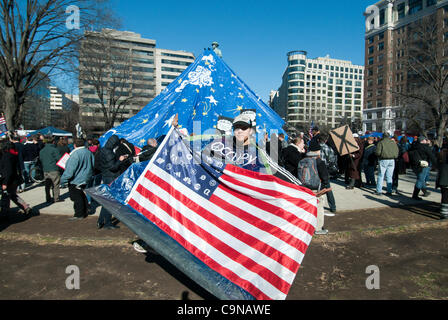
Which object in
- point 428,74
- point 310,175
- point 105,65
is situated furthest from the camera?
point 428,74

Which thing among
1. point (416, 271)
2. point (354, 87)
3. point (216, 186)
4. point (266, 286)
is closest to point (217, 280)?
point (266, 286)

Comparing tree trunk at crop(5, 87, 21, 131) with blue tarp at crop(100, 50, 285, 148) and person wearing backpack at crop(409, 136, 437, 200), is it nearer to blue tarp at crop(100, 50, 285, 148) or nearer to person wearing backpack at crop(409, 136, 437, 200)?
blue tarp at crop(100, 50, 285, 148)

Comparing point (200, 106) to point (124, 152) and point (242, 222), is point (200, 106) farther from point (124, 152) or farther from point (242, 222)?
point (242, 222)

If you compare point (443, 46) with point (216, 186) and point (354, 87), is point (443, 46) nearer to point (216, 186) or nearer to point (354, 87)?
point (216, 186)

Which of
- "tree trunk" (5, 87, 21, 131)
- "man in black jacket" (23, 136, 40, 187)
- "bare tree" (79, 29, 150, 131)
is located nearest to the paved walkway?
"man in black jacket" (23, 136, 40, 187)

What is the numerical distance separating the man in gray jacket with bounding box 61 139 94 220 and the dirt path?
47 centimetres

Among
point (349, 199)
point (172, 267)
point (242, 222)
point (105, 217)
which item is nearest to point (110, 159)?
point (105, 217)

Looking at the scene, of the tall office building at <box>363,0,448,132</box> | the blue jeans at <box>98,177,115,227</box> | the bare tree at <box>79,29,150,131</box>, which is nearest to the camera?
the blue jeans at <box>98,177,115,227</box>

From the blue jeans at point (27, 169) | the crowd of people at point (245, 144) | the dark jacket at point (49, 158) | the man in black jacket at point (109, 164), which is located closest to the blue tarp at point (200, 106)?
the crowd of people at point (245, 144)

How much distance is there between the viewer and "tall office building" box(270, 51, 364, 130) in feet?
428

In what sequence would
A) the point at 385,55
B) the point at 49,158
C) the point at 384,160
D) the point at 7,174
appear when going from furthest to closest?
1. the point at 385,55
2. the point at 384,160
3. the point at 49,158
4. the point at 7,174

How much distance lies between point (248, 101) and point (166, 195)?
684 centimetres

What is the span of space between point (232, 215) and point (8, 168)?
6.40 m

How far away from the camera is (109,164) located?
6312 millimetres
